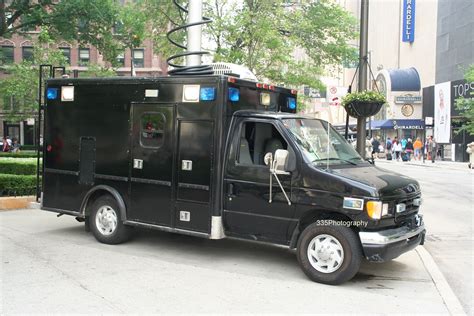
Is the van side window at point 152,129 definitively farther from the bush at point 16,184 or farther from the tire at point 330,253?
the bush at point 16,184

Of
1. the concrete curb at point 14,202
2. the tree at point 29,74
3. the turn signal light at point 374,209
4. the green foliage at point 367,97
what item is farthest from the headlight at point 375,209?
the tree at point 29,74

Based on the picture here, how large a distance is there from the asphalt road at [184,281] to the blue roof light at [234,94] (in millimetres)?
2207

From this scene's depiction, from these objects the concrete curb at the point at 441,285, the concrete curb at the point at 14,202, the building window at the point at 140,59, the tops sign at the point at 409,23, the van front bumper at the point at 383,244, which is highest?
the tops sign at the point at 409,23

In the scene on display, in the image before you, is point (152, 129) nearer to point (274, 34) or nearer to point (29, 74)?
point (274, 34)

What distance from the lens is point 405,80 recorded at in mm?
47875

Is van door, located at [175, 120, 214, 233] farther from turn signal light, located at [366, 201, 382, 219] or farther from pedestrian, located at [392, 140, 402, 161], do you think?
pedestrian, located at [392, 140, 402, 161]

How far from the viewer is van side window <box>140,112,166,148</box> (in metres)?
7.50

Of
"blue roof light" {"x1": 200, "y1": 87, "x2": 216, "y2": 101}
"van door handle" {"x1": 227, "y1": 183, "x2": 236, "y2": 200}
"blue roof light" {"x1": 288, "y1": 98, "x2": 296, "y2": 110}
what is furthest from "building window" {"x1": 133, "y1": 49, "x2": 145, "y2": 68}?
"van door handle" {"x1": 227, "y1": 183, "x2": 236, "y2": 200}

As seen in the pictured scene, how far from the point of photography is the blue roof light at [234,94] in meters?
7.01

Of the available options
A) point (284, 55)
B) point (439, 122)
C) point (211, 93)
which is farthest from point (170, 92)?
point (439, 122)

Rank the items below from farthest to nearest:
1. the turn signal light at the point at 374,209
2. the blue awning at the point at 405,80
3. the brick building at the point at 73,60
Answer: the brick building at the point at 73,60 → the blue awning at the point at 405,80 → the turn signal light at the point at 374,209

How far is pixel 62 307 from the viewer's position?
510cm

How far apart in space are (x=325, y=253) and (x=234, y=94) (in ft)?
7.89

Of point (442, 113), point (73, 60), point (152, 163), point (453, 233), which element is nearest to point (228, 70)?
point (152, 163)
